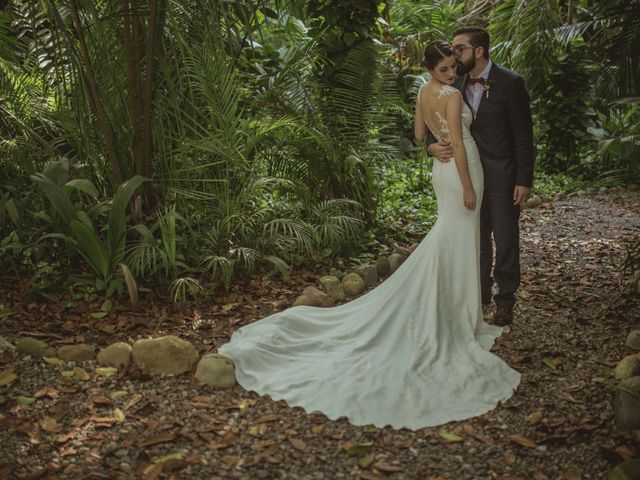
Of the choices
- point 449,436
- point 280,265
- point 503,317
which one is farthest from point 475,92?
point 449,436

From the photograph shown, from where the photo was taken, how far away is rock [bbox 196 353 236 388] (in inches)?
129

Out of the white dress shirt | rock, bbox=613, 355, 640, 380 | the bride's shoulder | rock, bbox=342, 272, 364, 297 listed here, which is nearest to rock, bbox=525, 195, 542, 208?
rock, bbox=342, 272, 364, 297

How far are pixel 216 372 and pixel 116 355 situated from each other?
56 cm

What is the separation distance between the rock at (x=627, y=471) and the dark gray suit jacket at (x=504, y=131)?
1752 mm

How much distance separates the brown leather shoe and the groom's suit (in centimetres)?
3

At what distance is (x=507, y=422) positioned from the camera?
9.80 ft

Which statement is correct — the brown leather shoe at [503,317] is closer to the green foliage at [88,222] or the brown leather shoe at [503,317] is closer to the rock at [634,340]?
the rock at [634,340]

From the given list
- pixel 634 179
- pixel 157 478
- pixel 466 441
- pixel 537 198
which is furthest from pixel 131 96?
pixel 634 179

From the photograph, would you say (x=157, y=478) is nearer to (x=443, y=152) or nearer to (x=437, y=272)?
(x=437, y=272)

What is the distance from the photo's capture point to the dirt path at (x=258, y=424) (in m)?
2.62

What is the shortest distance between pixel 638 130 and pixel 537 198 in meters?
1.25

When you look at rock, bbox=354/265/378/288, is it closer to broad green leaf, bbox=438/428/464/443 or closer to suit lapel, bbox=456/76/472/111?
suit lapel, bbox=456/76/472/111

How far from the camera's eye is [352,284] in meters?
4.63

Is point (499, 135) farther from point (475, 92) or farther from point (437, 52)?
point (437, 52)
